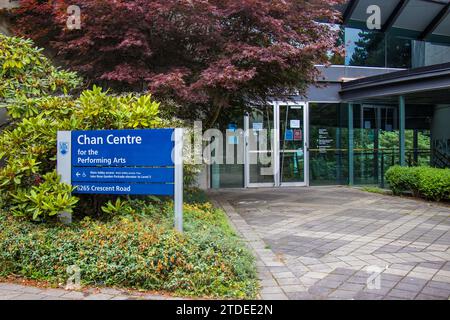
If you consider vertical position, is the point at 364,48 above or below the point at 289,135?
above

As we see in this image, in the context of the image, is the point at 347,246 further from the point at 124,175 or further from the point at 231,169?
the point at 231,169

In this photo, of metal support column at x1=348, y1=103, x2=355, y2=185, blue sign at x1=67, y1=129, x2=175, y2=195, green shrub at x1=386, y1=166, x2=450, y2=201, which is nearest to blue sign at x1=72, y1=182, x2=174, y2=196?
blue sign at x1=67, y1=129, x2=175, y2=195

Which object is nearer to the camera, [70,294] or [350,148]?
[70,294]

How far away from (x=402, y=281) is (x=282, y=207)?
16.2 ft

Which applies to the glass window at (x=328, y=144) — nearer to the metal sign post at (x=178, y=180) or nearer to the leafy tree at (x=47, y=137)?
the leafy tree at (x=47, y=137)

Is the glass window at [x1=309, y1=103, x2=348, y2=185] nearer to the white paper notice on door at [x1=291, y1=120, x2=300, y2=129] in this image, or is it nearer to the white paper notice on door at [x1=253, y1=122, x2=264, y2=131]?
the white paper notice on door at [x1=291, y1=120, x2=300, y2=129]

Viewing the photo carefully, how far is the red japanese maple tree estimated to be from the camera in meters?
7.68

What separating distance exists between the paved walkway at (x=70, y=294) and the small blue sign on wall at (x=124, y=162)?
1.05 metres

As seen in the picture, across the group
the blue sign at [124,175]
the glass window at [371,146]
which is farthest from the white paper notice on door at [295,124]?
the blue sign at [124,175]

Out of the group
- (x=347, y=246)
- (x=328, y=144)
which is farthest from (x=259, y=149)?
(x=347, y=246)

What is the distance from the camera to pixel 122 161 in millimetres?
5375

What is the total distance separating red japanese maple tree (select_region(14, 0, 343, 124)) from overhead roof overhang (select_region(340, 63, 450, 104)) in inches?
122

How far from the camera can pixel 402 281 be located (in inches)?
181

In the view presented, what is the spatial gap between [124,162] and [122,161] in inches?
1.1
